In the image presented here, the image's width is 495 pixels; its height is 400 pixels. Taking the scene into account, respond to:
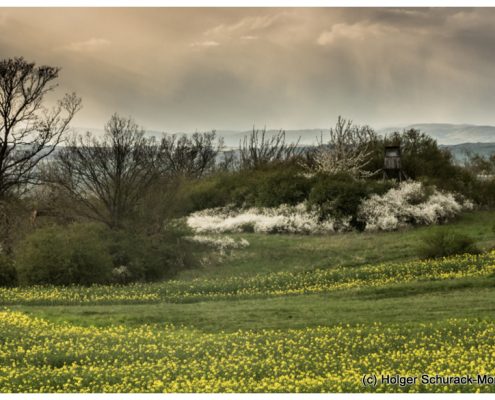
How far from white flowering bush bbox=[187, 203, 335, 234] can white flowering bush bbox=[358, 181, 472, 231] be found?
2.76 meters

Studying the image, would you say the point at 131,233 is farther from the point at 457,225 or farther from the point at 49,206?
the point at 457,225

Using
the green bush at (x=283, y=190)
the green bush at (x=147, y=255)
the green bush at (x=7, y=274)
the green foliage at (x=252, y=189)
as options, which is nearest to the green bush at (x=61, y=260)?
the green bush at (x=7, y=274)

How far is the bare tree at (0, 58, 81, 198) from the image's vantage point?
36.3m

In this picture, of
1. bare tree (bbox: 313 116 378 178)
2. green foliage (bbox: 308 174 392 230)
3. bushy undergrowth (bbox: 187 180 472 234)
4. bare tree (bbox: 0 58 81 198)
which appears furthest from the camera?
bare tree (bbox: 313 116 378 178)

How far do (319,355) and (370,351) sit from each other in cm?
133

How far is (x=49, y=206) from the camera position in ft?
122

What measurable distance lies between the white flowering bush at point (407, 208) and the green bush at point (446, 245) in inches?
322

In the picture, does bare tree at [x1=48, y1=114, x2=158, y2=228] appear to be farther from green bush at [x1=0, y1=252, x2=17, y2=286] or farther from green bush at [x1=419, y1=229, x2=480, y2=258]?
green bush at [x1=419, y1=229, x2=480, y2=258]

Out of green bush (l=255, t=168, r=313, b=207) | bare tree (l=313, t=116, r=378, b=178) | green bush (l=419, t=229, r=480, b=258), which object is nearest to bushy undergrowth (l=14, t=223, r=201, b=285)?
green bush (l=255, t=168, r=313, b=207)

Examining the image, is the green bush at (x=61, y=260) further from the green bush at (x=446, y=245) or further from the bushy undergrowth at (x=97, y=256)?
the green bush at (x=446, y=245)

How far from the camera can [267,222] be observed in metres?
41.7

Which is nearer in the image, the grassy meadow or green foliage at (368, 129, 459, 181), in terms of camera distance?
the grassy meadow

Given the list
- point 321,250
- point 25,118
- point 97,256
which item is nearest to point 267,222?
point 321,250

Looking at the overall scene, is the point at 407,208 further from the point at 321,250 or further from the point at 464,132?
the point at 464,132
